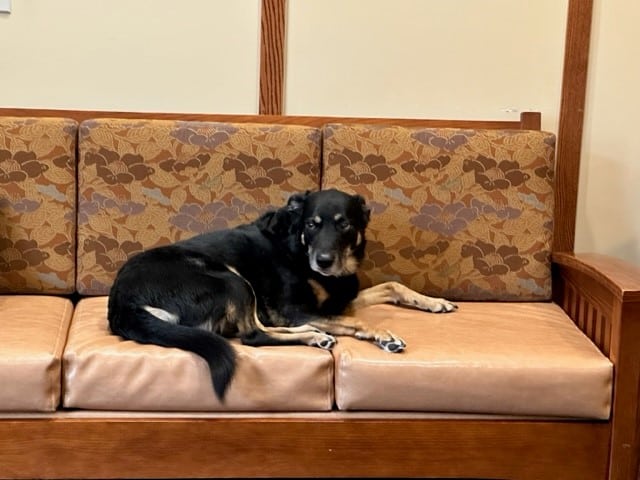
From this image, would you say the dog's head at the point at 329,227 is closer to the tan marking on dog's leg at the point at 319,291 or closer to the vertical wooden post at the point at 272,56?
the tan marking on dog's leg at the point at 319,291

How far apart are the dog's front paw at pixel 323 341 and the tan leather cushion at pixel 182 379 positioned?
0.04 metres

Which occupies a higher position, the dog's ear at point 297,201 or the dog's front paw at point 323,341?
the dog's ear at point 297,201

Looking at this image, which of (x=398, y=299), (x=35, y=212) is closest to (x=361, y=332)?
(x=398, y=299)

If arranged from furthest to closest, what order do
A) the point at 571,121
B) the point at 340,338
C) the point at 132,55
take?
the point at 571,121 < the point at 132,55 < the point at 340,338

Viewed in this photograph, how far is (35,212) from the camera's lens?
8.69 feet

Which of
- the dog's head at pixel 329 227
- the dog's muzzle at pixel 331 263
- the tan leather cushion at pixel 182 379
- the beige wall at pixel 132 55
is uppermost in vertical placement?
the beige wall at pixel 132 55

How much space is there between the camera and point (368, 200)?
9.01ft

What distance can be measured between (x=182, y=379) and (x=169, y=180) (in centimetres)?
84

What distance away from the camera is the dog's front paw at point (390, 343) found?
7.11ft

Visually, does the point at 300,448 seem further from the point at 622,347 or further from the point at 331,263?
the point at 622,347

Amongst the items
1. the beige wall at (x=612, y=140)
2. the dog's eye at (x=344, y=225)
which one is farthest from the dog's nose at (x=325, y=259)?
the beige wall at (x=612, y=140)

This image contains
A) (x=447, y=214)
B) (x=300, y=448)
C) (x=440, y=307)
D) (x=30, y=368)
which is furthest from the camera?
(x=447, y=214)

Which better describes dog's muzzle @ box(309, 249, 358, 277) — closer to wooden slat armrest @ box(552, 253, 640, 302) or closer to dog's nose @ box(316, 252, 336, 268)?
dog's nose @ box(316, 252, 336, 268)

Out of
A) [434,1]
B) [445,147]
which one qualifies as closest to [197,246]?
[445,147]
